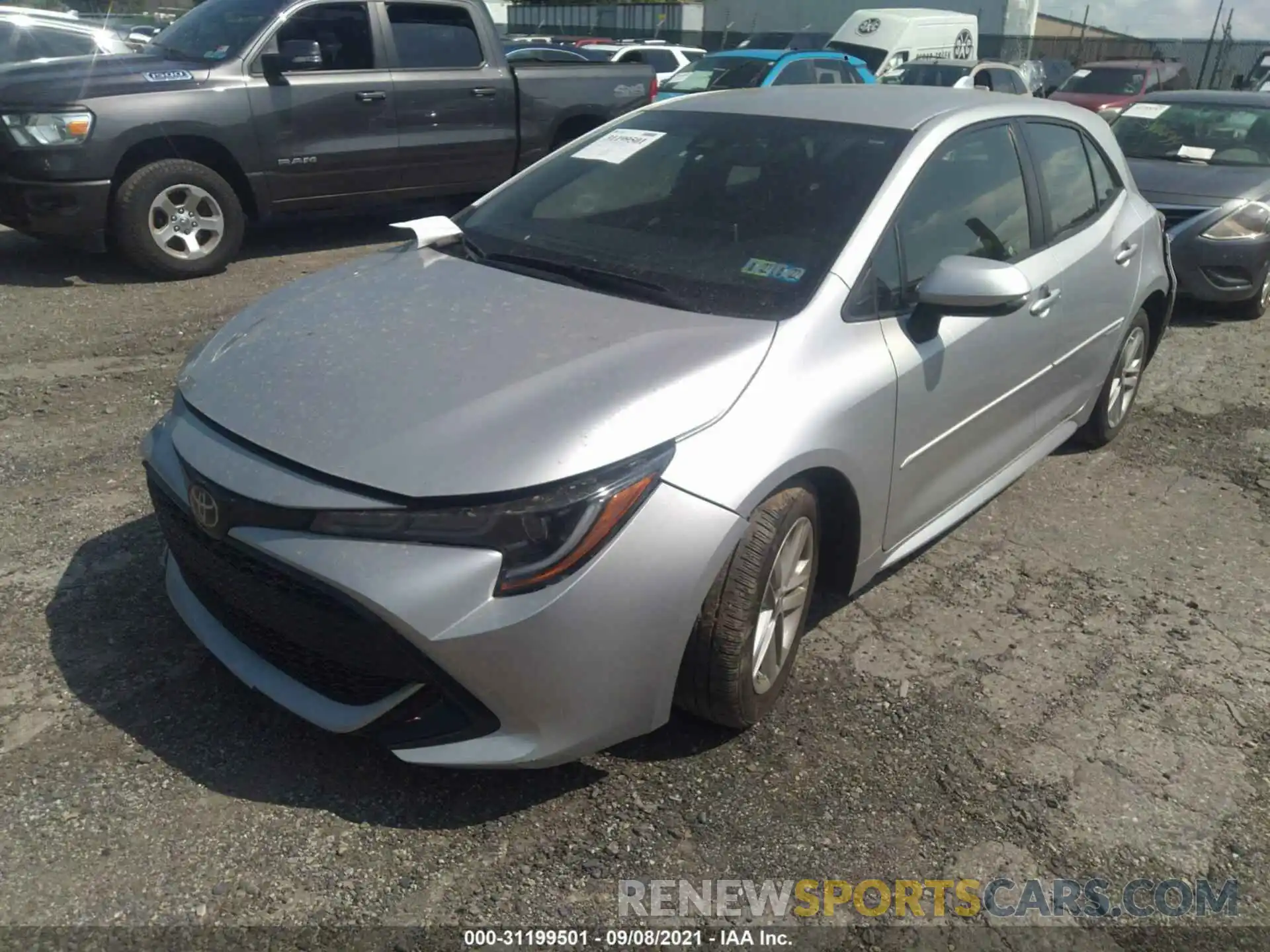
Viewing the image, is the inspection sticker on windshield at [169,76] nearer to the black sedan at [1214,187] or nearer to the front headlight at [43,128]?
the front headlight at [43,128]

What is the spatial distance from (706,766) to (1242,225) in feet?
20.5

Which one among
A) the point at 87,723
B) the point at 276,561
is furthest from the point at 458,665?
the point at 87,723

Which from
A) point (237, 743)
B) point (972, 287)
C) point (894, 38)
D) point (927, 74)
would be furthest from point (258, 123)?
point (894, 38)

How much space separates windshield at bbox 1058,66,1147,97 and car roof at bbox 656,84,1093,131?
57.9 ft

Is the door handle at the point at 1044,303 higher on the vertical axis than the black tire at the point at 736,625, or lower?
higher

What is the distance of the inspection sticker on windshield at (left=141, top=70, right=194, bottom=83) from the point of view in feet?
22.5

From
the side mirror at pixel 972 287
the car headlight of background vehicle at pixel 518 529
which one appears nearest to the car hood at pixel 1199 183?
the side mirror at pixel 972 287

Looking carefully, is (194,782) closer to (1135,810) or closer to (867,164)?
(1135,810)

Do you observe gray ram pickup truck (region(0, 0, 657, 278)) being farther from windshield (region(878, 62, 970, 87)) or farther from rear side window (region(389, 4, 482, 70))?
windshield (region(878, 62, 970, 87))

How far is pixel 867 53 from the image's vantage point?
65.4ft

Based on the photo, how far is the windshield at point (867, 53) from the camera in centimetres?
1973

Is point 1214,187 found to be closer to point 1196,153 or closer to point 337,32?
point 1196,153

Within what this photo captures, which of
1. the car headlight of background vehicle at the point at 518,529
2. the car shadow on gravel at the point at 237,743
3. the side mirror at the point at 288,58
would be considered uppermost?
the side mirror at the point at 288,58
